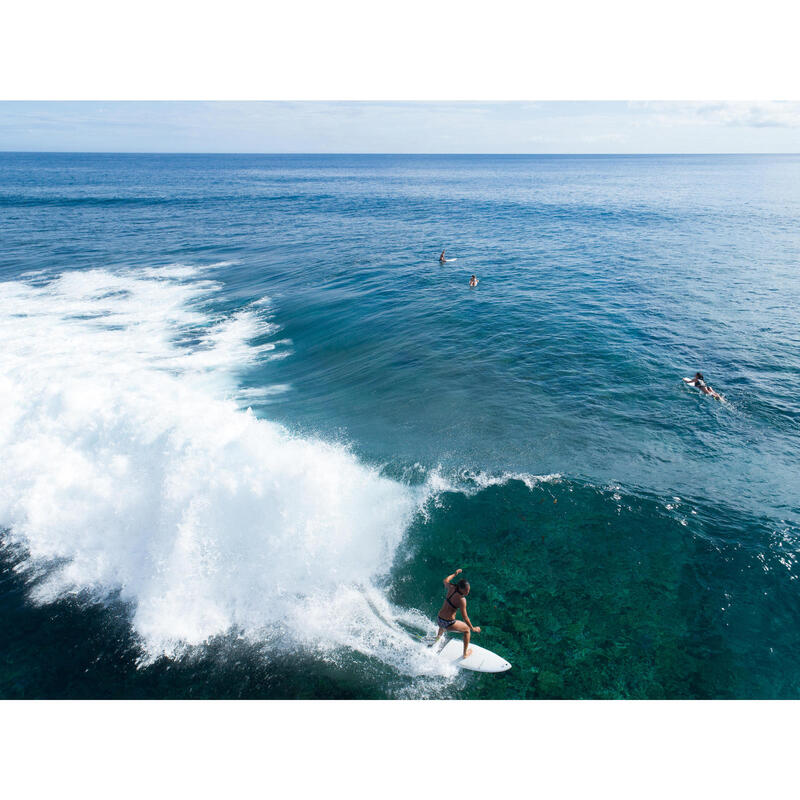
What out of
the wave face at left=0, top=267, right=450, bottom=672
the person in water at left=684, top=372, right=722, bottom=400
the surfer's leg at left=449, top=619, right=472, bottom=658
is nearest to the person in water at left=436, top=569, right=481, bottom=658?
the surfer's leg at left=449, top=619, right=472, bottom=658

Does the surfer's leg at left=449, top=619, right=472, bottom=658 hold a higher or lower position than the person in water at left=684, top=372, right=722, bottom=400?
lower

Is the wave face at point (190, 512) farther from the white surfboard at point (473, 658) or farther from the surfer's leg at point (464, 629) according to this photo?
the surfer's leg at point (464, 629)

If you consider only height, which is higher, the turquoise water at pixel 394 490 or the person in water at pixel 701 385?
the person in water at pixel 701 385

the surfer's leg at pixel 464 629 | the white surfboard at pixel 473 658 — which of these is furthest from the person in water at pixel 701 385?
the surfer's leg at pixel 464 629

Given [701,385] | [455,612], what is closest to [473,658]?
[455,612]

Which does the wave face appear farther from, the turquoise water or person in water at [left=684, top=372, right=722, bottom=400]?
person in water at [left=684, top=372, right=722, bottom=400]

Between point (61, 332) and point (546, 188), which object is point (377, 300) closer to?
point (61, 332)
